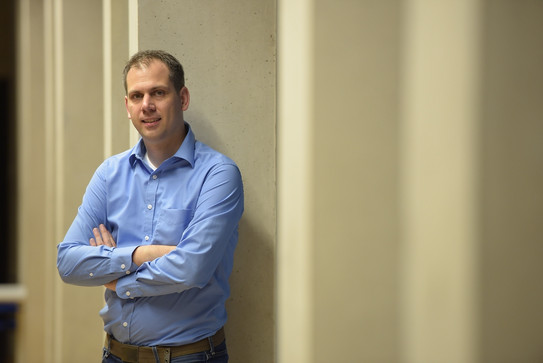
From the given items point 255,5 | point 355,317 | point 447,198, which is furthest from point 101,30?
point 447,198

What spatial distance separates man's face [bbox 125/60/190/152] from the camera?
7.81 ft

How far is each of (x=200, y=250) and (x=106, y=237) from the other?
480 mm

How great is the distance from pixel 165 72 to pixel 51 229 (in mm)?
2939

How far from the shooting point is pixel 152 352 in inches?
86.6

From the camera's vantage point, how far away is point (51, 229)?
191 inches

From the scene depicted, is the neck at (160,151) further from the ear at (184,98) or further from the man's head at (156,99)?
the ear at (184,98)

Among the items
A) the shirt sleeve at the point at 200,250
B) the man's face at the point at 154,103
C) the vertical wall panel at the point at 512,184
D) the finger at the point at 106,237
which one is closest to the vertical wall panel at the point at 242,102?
the man's face at the point at 154,103

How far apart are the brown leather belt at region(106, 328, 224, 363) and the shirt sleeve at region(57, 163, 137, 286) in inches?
10.9

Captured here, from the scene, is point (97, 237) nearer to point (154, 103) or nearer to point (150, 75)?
point (154, 103)

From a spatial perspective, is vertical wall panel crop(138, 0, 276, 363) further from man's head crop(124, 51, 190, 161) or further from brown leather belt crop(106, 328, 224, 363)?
brown leather belt crop(106, 328, 224, 363)

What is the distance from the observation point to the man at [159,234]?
2.18 metres

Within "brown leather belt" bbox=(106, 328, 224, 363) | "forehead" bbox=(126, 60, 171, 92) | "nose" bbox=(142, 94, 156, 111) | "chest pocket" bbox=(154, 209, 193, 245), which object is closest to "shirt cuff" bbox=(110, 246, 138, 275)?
"chest pocket" bbox=(154, 209, 193, 245)

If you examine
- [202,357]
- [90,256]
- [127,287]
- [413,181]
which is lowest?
[202,357]

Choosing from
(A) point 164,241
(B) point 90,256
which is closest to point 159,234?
(A) point 164,241
